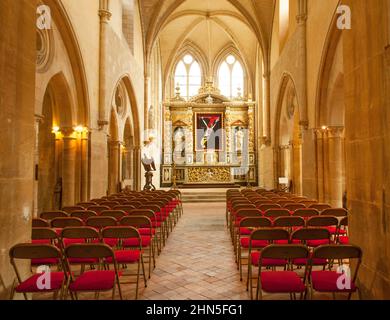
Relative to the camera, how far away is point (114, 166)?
15023 millimetres

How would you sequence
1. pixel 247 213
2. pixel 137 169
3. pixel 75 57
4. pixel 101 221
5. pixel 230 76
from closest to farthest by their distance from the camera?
pixel 101 221 < pixel 247 213 < pixel 75 57 < pixel 137 169 < pixel 230 76

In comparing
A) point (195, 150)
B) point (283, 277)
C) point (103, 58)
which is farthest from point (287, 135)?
point (283, 277)

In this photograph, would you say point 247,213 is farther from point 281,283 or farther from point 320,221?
point 281,283

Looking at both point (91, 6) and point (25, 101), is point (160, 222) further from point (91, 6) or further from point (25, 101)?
point (91, 6)

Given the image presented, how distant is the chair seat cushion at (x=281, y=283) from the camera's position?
309 cm

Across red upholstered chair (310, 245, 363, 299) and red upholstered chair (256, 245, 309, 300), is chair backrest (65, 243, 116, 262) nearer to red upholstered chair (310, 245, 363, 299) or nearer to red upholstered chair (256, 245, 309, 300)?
red upholstered chair (256, 245, 309, 300)

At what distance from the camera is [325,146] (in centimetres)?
1047

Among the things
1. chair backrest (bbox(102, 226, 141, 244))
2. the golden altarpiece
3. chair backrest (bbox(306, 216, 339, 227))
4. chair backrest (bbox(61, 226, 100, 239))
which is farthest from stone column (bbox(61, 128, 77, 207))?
the golden altarpiece

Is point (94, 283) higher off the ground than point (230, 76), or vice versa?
point (230, 76)

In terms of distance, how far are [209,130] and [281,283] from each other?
2216cm

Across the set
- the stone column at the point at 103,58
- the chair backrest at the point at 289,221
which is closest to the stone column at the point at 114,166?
the stone column at the point at 103,58

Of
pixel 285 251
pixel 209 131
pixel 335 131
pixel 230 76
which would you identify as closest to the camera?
pixel 285 251

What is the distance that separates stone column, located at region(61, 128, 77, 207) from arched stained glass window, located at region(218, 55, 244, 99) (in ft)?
60.5
